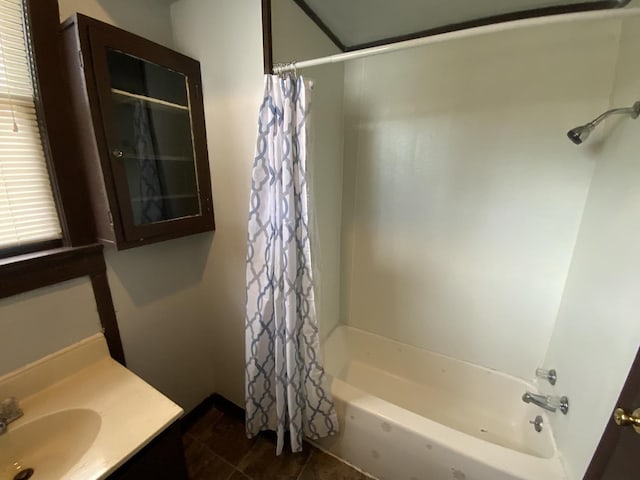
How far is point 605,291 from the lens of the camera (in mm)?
986

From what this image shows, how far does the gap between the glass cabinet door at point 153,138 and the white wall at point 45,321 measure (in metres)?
0.37

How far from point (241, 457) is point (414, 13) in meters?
2.48

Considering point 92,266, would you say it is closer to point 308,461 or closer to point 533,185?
point 308,461

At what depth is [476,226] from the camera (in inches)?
59.5

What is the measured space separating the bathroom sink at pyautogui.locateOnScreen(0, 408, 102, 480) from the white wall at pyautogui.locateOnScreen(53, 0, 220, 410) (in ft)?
1.17

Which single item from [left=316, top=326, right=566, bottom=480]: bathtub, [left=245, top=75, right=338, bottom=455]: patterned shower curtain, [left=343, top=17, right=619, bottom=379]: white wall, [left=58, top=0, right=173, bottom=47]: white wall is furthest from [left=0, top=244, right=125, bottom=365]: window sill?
[left=343, top=17, right=619, bottom=379]: white wall

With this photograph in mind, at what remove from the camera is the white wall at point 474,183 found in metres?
1.25

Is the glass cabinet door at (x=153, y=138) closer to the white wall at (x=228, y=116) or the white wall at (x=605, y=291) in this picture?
the white wall at (x=228, y=116)

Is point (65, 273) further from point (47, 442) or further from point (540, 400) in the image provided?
point (540, 400)

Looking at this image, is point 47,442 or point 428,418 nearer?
point 47,442

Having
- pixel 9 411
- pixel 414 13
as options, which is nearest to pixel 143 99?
pixel 9 411

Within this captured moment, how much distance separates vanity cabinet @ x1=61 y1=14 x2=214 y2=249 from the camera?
87 centimetres

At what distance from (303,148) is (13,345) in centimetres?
122

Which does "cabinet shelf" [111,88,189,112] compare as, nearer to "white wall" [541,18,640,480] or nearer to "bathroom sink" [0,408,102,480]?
"bathroom sink" [0,408,102,480]
